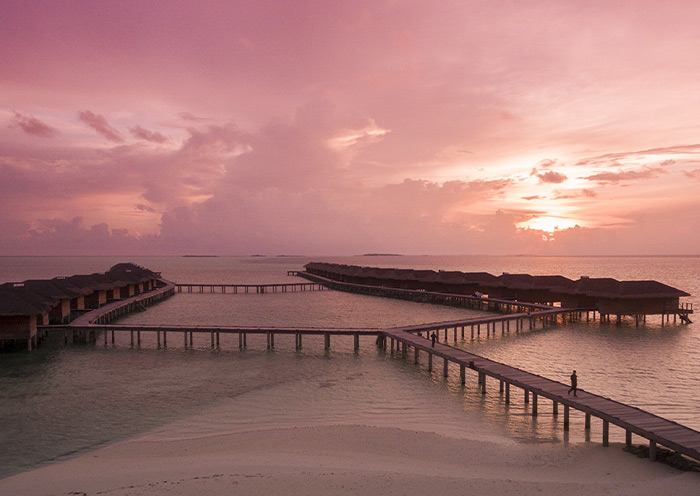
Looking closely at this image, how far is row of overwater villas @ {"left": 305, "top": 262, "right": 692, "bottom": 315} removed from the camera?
1583 inches

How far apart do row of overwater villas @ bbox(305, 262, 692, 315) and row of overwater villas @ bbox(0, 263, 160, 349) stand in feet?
114

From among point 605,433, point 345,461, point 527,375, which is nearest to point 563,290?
point 527,375

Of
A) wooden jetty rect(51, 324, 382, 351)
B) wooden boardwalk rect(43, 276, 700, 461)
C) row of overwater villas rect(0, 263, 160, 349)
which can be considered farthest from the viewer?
wooden jetty rect(51, 324, 382, 351)

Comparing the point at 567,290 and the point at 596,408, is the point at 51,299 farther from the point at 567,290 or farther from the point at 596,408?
the point at 567,290

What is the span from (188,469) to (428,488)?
617 cm

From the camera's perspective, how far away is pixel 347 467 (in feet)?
41.4

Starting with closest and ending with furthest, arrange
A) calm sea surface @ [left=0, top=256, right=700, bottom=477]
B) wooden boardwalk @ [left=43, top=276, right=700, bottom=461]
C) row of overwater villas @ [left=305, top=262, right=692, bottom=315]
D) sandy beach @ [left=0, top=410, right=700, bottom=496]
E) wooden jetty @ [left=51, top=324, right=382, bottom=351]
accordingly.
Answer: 1. sandy beach @ [left=0, top=410, right=700, bottom=496]
2. wooden boardwalk @ [left=43, top=276, right=700, bottom=461]
3. calm sea surface @ [left=0, top=256, right=700, bottom=477]
4. wooden jetty @ [left=51, top=324, right=382, bottom=351]
5. row of overwater villas @ [left=305, top=262, right=692, bottom=315]

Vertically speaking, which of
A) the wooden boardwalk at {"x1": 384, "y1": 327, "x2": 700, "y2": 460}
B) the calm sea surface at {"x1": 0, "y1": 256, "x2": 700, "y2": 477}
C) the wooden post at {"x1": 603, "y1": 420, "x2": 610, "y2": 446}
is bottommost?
the calm sea surface at {"x1": 0, "y1": 256, "x2": 700, "y2": 477}

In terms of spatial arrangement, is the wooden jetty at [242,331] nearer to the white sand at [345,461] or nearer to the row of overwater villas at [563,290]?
the white sand at [345,461]

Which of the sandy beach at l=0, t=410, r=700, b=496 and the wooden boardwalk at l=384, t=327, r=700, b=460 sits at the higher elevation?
the wooden boardwalk at l=384, t=327, r=700, b=460

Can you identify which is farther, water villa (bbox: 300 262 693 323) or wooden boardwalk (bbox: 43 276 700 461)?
water villa (bbox: 300 262 693 323)

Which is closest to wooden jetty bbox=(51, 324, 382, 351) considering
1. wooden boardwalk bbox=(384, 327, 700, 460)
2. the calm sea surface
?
the calm sea surface

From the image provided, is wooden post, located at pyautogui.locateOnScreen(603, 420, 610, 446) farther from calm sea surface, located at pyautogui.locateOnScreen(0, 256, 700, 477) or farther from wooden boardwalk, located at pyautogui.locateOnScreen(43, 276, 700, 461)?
calm sea surface, located at pyautogui.locateOnScreen(0, 256, 700, 477)

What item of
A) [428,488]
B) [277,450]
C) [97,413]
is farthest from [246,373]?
[428,488]
